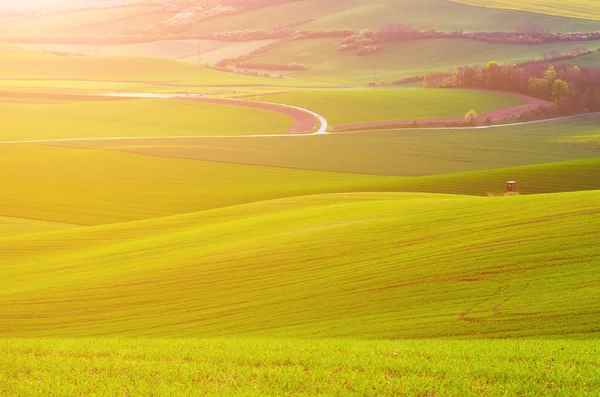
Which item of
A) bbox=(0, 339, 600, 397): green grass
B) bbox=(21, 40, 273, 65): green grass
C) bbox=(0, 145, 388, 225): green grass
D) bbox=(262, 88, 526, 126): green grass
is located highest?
bbox=(0, 339, 600, 397): green grass

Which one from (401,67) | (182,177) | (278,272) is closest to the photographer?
(278,272)

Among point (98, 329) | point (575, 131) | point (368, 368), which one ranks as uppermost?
point (368, 368)

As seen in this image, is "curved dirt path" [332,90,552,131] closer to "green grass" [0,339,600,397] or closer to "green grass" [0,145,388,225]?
"green grass" [0,145,388,225]

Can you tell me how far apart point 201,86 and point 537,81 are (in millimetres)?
53061

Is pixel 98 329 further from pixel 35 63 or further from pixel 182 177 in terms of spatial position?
pixel 35 63

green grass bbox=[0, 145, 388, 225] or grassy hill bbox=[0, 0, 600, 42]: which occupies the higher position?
grassy hill bbox=[0, 0, 600, 42]

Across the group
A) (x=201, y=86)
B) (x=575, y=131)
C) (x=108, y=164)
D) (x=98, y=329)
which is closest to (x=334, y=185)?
(x=108, y=164)

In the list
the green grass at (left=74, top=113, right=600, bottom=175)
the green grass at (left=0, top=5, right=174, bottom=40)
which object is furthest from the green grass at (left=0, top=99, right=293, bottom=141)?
the green grass at (left=0, top=5, right=174, bottom=40)

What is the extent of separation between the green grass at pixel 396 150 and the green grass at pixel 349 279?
3173 centimetres

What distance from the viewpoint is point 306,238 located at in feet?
67.7

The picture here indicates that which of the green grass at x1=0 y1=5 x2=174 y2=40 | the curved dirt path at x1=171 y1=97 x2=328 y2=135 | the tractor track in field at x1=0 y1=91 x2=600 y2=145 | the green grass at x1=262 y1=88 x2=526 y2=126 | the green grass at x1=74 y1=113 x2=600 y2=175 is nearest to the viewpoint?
the green grass at x1=74 y1=113 x2=600 y2=175

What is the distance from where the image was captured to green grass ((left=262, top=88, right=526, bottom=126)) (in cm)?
8425

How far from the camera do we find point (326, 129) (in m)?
75.9

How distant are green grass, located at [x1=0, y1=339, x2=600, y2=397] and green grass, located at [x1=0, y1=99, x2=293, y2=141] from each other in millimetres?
59925
